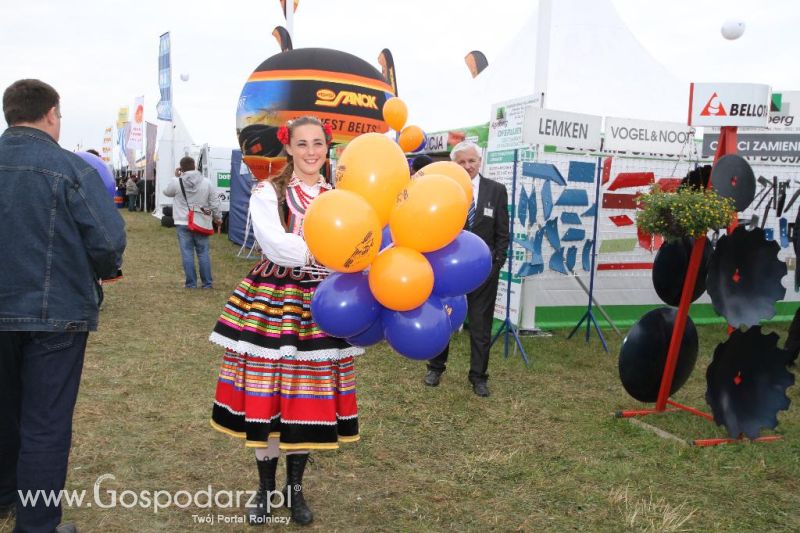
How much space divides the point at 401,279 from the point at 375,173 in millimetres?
450

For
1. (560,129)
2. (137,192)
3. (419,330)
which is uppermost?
(560,129)

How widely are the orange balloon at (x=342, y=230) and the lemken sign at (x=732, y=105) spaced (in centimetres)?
301

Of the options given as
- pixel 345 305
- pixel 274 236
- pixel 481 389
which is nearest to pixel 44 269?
pixel 274 236

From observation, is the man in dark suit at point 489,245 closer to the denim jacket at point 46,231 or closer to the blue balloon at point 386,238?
the blue balloon at point 386,238

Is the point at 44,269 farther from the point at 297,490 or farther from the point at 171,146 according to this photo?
the point at 171,146

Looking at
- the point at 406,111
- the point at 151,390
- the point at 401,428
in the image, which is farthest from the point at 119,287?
the point at 401,428

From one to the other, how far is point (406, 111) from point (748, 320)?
3362mm

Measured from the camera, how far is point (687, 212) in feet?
12.6

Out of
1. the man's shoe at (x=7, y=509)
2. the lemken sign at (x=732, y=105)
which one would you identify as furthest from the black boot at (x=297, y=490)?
the lemken sign at (x=732, y=105)

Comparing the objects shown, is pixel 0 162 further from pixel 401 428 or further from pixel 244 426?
pixel 401 428

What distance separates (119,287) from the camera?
9430 millimetres

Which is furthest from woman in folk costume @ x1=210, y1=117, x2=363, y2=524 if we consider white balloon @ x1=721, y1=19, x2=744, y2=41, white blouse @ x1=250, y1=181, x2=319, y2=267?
white balloon @ x1=721, y1=19, x2=744, y2=41

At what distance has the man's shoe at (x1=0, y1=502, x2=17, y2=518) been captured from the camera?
283 centimetres

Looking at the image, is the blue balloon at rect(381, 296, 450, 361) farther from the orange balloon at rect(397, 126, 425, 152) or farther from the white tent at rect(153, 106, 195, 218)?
the white tent at rect(153, 106, 195, 218)
